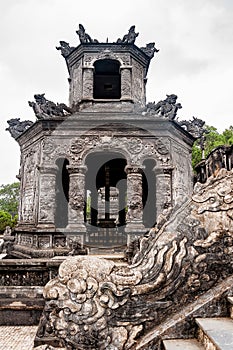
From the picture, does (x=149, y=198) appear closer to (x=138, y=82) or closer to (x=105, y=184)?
(x=105, y=184)

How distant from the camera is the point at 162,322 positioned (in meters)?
2.62

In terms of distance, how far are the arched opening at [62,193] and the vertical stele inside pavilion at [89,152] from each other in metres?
0.04

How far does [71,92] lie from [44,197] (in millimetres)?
5489

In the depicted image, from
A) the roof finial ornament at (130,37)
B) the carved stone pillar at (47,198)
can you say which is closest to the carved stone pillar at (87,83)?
the roof finial ornament at (130,37)

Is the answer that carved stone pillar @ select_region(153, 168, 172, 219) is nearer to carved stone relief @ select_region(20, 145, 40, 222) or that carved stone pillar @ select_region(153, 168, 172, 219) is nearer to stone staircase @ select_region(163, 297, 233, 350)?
carved stone relief @ select_region(20, 145, 40, 222)

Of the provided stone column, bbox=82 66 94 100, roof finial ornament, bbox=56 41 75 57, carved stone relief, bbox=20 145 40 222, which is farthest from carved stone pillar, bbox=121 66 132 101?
carved stone relief, bbox=20 145 40 222

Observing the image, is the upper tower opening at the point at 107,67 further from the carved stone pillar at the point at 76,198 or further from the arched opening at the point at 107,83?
the carved stone pillar at the point at 76,198

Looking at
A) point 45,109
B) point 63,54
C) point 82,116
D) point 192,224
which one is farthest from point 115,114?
point 192,224

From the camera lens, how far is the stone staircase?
2066mm

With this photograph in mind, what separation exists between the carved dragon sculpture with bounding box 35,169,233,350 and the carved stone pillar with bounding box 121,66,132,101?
10478 mm

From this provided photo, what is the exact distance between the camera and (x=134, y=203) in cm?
1105

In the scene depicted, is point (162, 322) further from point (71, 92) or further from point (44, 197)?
point (71, 92)

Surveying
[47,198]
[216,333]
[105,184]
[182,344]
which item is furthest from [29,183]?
[216,333]

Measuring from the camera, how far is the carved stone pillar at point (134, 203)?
10745 millimetres
